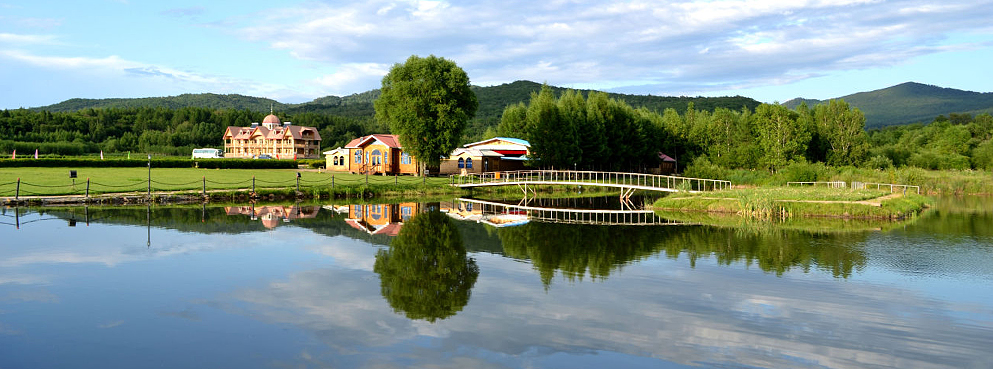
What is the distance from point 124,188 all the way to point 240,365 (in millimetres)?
32193

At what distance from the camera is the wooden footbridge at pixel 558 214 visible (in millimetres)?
27837

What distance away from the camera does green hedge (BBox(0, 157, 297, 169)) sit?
1861 inches

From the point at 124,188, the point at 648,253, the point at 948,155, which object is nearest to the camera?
the point at 648,253

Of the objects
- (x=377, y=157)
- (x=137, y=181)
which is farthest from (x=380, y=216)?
(x=377, y=157)

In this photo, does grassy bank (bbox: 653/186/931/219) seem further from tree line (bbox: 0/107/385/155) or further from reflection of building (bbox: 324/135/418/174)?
tree line (bbox: 0/107/385/155)

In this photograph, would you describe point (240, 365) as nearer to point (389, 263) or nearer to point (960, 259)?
point (389, 263)

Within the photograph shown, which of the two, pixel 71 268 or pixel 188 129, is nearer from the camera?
pixel 71 268

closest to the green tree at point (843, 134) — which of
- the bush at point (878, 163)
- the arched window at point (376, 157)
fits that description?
the bush at point (878, 163)

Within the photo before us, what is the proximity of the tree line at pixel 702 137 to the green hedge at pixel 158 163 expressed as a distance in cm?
2408

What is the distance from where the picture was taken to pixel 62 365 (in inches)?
334

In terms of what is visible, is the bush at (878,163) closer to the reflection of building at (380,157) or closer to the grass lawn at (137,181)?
the grass lawn at (137,181)

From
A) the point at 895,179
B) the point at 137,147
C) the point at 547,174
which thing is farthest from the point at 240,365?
the point at 137,147

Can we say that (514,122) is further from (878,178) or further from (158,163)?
(878,178)

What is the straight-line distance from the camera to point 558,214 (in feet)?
103
